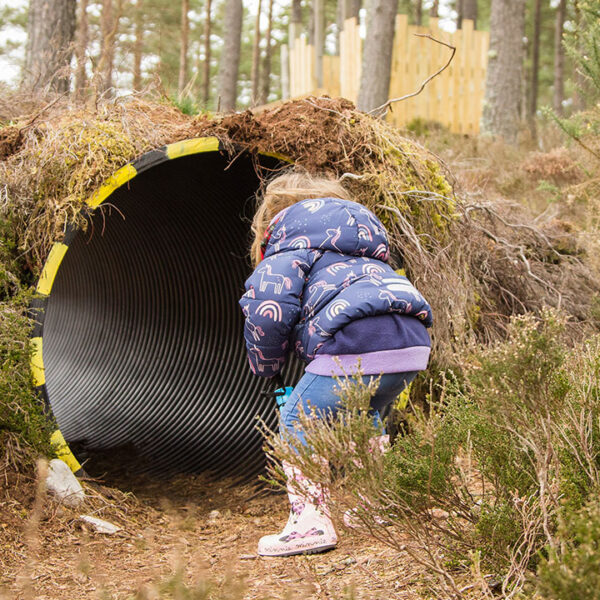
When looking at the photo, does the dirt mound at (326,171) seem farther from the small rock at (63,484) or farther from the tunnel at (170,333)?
the small rock at (63,484)

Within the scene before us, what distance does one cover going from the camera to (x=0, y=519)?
11.1 feet

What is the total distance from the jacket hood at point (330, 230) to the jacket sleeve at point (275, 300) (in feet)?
0.26

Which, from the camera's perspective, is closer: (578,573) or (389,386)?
(578,573)

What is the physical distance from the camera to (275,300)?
312 centimetres

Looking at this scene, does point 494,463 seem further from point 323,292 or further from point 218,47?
point 218,47

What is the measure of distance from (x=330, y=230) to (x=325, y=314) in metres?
0.41

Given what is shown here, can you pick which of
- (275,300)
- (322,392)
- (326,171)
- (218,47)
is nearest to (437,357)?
(326,171)

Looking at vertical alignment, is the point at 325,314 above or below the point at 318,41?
below

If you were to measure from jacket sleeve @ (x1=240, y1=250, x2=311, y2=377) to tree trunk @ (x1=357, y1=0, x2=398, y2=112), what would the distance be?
918 cm

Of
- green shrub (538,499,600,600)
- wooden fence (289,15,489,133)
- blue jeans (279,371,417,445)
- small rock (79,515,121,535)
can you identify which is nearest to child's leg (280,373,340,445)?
blue jeans (279,371,417,445)

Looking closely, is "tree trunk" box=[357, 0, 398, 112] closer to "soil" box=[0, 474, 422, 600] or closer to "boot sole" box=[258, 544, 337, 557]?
"soil" box=[0, 474, 422, 600]

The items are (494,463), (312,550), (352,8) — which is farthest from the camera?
(352,8)

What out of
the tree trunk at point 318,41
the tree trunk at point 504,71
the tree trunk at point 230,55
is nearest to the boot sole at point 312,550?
the tree trunk at point 504,71

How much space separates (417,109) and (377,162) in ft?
35.3
